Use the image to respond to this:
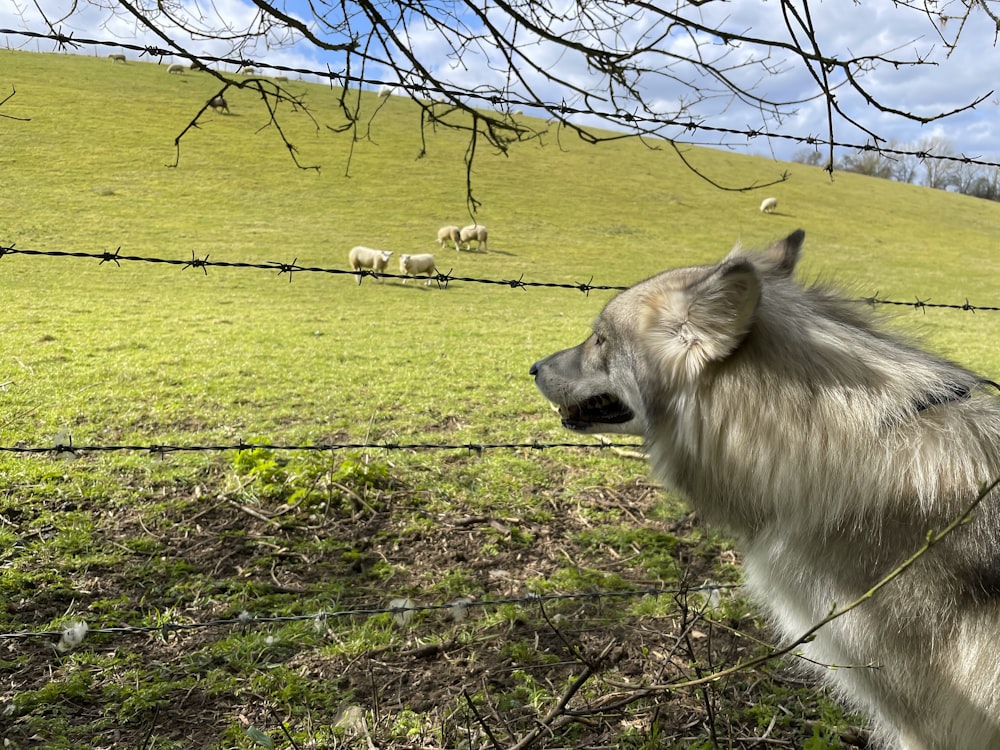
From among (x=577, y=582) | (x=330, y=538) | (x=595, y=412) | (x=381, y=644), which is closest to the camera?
(x=595, y=412)

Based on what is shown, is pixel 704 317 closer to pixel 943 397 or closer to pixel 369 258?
pixel 943 397

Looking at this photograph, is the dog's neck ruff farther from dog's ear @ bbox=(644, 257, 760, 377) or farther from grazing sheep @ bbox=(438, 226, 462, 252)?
grazing sheep @ bbox=(438, 226, 462, 252)

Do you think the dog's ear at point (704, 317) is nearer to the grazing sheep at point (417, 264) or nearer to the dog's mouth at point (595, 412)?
the dog's mouth at point (595, 412)

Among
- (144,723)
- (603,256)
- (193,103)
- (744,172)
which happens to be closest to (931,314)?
(603,256)

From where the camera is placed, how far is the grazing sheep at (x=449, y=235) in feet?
112

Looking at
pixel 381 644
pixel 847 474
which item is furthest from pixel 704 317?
pixel 381 644

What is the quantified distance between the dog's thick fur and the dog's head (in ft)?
0.03

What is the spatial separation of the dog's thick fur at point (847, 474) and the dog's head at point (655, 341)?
0.01m

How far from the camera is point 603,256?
33469 mm

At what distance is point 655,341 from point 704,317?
30cm

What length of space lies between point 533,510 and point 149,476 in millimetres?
3333

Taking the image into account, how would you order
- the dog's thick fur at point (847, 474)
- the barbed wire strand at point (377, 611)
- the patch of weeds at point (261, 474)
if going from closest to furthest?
the dog's thick fur at point (847, 474), the barbed wire strand at point (377, 611), the patch of weeds at point (261, 474)

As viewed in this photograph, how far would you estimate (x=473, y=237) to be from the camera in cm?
3444

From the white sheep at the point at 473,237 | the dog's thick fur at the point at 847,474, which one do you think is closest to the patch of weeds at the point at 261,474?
the dog's thick fur at the point at 847,474
